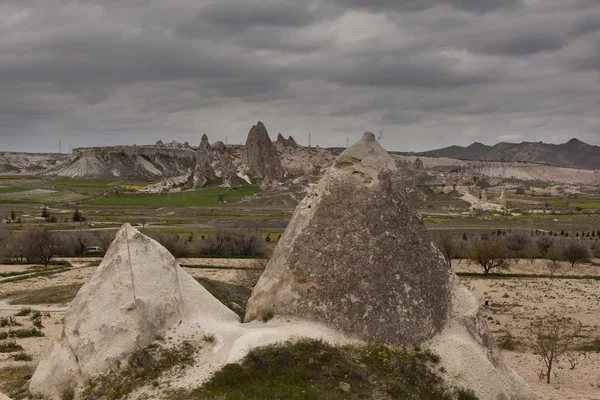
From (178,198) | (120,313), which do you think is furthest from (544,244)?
(178,198)

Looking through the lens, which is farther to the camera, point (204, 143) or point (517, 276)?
point (204, 143)

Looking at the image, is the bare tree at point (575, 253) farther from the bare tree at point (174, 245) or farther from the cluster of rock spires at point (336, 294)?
the cluster of rock spires at point (336, 294)

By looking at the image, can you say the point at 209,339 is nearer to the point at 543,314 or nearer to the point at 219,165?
the point at 543,314

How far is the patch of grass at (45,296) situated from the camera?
30000 millimetres

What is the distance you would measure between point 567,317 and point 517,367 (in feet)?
36.0

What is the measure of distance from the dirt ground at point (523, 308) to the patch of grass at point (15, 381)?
90cm

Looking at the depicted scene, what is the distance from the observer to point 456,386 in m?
11.4

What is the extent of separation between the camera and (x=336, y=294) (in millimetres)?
12359

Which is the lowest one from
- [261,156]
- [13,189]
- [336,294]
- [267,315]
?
[13,189]

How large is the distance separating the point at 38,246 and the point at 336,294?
43110 millimetres

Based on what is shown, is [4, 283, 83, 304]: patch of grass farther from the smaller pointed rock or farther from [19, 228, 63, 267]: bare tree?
the smaller pointed rock

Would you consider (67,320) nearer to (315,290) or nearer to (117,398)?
(117,398)

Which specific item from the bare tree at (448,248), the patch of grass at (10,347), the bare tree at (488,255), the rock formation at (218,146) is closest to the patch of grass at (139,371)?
the patch of grass at (10,347)

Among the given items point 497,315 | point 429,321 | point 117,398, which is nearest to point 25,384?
point 117,398
